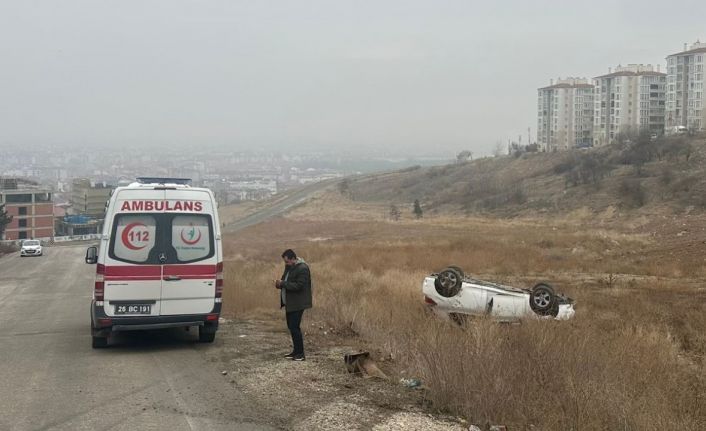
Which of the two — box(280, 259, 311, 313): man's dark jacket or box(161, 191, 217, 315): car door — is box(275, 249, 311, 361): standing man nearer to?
box(280, 259, 311, 313): man's dark jacket

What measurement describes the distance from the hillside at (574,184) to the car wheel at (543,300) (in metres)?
42.5

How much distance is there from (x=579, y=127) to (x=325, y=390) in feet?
506

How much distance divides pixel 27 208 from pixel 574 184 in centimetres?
9151

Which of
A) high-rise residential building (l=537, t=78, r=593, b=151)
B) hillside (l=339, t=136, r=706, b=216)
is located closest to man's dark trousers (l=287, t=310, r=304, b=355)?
hillside (l=339, t=136, r=706, b=216)

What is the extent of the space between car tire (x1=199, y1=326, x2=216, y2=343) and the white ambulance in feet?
0.41

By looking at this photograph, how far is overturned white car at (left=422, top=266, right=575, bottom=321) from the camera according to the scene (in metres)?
13.2

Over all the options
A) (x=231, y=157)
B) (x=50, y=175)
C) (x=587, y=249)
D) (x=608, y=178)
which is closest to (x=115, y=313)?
(x=587, y=249)

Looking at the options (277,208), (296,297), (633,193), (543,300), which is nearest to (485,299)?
(543,300)

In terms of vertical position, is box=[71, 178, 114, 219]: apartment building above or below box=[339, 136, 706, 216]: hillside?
below

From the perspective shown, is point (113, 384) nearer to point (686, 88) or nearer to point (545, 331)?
point (545, 331)

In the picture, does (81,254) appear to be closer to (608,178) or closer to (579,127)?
(608,178)

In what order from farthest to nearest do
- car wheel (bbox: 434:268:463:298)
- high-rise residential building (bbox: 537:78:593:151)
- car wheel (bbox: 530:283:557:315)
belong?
1. high-rise residential building (bbox: 537:78:593:151)
2. car wheel (bbox: 434:268:463:298)
3. car wheel (bbox: 530:283:557:315)

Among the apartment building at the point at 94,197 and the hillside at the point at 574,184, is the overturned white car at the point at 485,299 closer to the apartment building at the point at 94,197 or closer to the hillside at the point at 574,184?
the apartment building at the point at 94,197

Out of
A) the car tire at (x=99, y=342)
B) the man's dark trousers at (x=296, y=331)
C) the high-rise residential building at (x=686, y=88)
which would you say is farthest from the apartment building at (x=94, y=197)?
the high-rise residential building at (x=686, y=88)
